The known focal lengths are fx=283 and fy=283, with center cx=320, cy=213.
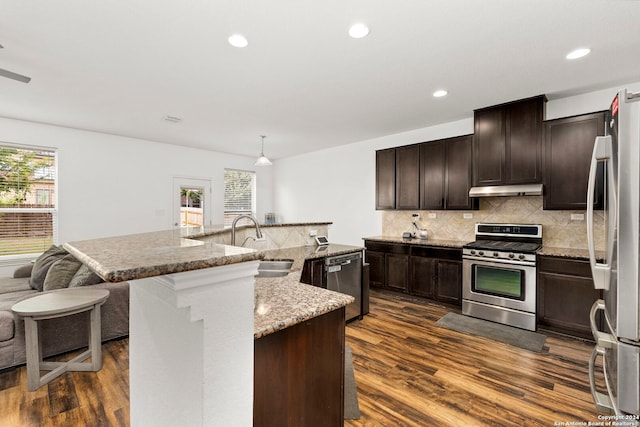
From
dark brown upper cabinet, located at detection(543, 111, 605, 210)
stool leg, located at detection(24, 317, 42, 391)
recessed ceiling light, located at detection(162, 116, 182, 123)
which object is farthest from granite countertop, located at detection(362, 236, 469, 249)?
stool leg, located at detection(24, 317, 42, 391)

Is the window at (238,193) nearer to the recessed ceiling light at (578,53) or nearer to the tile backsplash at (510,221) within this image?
the tile backsplash at (510,221)

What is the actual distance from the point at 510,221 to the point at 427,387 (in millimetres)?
2747

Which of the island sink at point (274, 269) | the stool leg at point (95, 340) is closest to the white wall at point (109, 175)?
the stool leg at point (95, 340)

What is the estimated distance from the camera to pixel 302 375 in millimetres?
1134

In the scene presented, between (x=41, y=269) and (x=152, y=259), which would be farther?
(x=41, y=269)

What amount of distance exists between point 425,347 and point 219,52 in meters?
3.37

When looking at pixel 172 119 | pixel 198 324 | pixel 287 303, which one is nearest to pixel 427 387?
pixel 287 303

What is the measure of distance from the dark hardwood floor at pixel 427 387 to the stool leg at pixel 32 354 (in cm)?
7

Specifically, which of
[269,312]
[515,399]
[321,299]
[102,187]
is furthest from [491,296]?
[102,187]

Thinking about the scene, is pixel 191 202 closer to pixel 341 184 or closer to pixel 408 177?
pixel 341 184

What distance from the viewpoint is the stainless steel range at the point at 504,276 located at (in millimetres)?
3193

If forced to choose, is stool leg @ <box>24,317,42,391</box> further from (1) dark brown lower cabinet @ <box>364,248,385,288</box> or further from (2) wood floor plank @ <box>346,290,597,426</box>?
(1) dark brown lower cabinet @ <box>364,248,385,288</box>

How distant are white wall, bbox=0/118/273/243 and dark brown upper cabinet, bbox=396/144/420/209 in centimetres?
424

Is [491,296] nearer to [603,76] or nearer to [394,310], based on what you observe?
[394,310]
